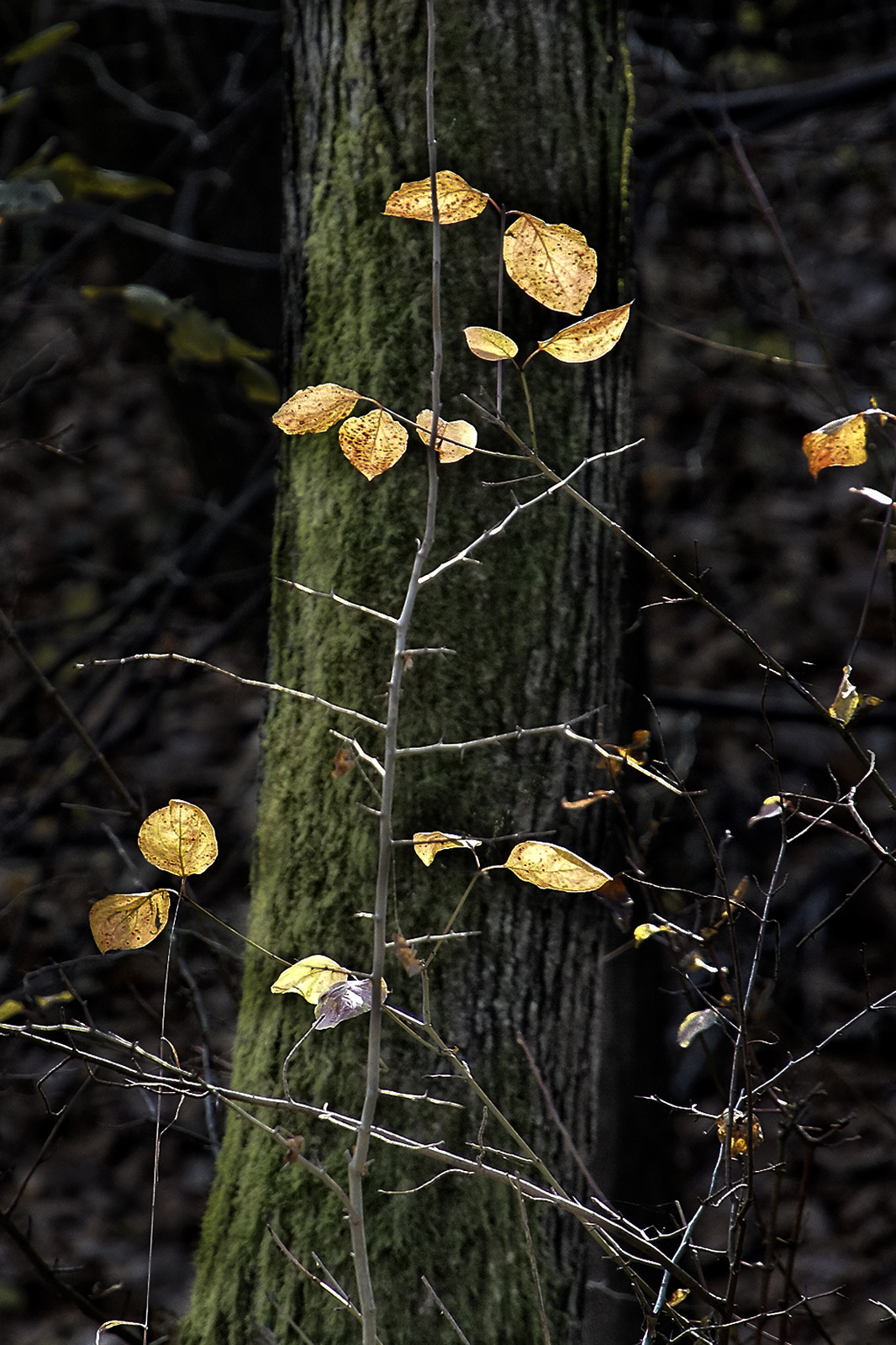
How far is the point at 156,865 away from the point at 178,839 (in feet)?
0.11

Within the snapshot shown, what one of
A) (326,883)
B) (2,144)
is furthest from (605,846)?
(2,144)

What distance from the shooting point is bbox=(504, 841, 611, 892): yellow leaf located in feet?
3.21

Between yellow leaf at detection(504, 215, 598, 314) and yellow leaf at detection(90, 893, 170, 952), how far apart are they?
2.41 ft

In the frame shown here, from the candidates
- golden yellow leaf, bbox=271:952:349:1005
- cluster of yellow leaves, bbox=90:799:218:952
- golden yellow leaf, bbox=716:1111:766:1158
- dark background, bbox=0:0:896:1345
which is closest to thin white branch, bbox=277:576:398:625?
cluster of yellow leaves, bbox=90:799:218:952

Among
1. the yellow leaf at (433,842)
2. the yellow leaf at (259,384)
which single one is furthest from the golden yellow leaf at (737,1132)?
the yellow leaf at (259,384)

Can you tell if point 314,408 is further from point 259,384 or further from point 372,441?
point 259,384

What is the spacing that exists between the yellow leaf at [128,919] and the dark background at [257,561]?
0.86 m

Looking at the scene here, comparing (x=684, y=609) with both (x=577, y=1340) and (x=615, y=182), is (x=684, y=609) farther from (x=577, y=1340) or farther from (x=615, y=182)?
(x=577, y=1340)

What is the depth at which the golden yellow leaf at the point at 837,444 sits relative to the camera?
1.10 metres

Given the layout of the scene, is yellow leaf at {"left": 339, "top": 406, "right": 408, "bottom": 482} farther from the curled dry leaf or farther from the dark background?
the dark background

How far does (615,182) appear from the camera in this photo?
1438mm

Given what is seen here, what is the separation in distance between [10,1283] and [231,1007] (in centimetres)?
98

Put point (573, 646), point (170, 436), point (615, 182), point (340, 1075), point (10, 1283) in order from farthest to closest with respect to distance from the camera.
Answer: point (170, 436)
point (10, 1283)
point (615, 182)
point (573, 646)
point (340, 1075)

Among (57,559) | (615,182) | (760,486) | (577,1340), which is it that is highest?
(615,182)
